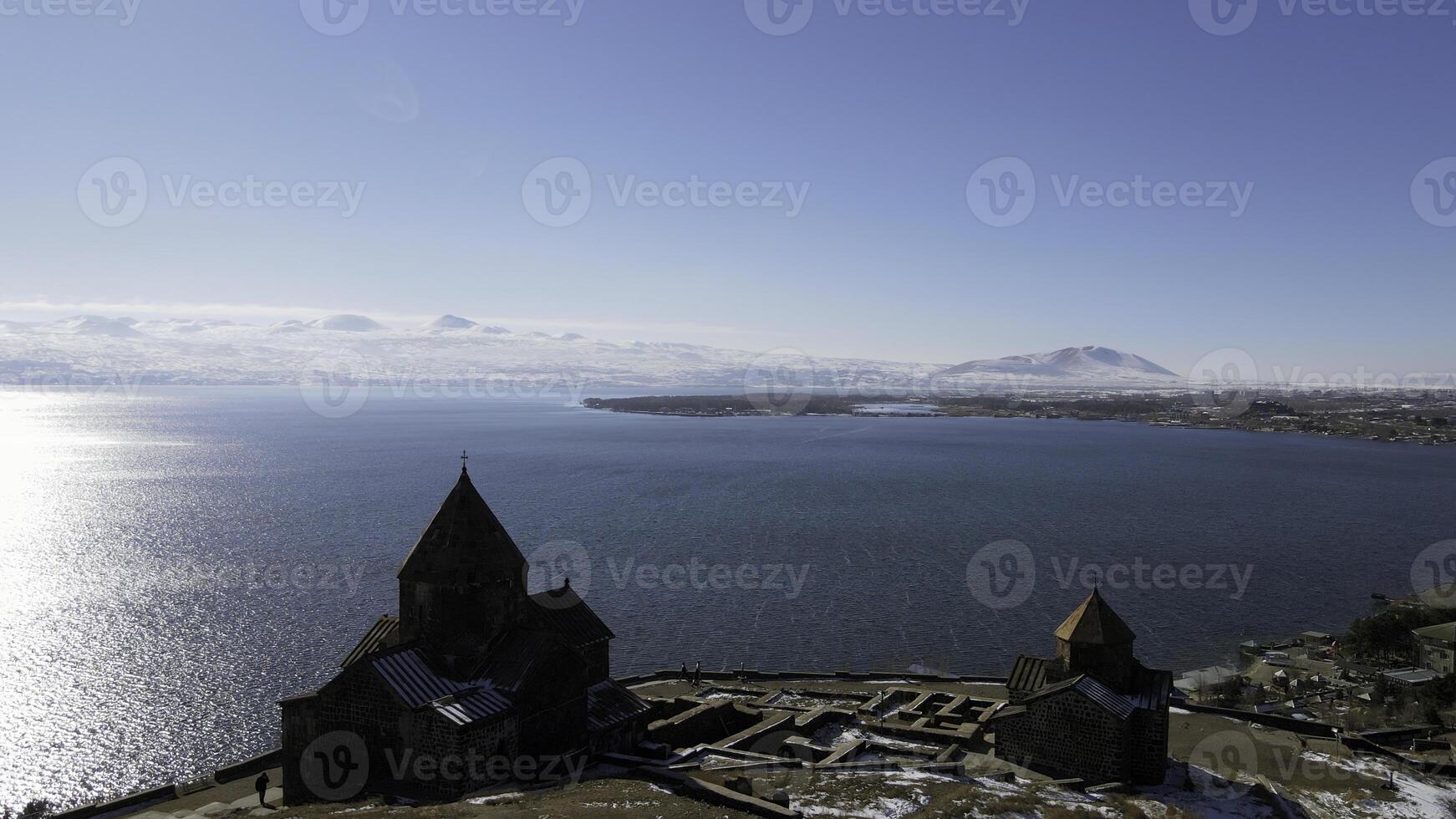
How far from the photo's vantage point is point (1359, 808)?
18844 mm

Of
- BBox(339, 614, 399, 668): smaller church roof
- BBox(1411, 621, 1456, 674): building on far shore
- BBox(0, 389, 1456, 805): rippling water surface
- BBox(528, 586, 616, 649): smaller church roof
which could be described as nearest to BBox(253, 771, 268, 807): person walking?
BBox(339, 614, 399, 668): smaller church roof

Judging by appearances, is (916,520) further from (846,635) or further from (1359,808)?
(1359,808)

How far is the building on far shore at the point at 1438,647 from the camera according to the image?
3288cm

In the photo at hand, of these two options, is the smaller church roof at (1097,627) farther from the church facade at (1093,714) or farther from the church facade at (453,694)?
the church facade at (453,694)

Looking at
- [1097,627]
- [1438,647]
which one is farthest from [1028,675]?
[1438,647]

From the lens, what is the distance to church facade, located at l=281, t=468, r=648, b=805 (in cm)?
1688

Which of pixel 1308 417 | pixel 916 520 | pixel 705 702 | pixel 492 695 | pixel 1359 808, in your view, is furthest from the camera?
pixel 1308 417

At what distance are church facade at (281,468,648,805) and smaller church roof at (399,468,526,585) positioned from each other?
0.08 ft

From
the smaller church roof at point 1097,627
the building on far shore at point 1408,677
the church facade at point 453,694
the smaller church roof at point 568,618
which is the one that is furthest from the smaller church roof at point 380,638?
the building on far shore at point 1408,677

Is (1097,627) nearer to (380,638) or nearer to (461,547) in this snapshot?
(461,547)

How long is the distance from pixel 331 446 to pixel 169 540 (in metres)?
71.1

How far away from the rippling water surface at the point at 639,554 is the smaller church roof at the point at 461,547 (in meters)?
12.9

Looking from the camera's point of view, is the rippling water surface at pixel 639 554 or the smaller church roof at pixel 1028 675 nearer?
the smaller church roof at pixel 1028 675

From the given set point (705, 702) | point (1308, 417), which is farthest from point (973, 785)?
point (1308, 417)
